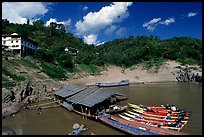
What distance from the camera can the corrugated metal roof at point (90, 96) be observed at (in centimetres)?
2039

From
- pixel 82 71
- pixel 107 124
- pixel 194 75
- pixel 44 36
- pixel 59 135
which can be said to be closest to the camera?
pixel 59 135

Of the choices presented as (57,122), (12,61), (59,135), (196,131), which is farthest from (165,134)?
(12,61)

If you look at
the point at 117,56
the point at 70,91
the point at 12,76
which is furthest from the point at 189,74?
the point at 12,76

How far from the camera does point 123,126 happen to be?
16.3m

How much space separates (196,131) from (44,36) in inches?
2843

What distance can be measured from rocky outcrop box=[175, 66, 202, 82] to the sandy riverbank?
1246mm

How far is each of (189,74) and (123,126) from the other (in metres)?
43.4

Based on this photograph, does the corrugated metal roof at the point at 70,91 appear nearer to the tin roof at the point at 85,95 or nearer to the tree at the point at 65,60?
the tin roof at the point at 85,95

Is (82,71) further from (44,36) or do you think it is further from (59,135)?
(59,135)

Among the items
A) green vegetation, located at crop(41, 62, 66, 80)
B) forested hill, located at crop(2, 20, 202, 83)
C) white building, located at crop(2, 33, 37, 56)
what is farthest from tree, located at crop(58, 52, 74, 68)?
white building, located at crop(2, 33, 37, 56)

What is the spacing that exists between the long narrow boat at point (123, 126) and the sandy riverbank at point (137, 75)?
105 ft

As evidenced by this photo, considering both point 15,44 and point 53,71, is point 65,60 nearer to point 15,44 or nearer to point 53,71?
point 53,71

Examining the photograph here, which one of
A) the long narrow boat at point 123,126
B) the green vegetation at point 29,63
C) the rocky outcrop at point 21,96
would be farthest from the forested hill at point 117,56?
the long narrow boat at point 123,126

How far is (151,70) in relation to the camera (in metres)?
60.5
